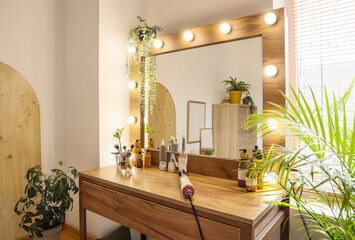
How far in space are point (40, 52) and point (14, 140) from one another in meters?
0.83

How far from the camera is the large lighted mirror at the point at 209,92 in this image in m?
1.60

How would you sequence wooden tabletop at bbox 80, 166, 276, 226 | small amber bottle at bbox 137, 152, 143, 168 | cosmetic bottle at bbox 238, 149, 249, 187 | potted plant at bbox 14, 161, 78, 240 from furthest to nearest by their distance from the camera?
small amber bottle at bbox 137, 152, 143, 168 < potted plant at bbox 14, 161, 78, 240 < cosmetic bottle at bbox 238, 149, 249, 187 < wooden tabletop at bbox 80, 166, 276, 226

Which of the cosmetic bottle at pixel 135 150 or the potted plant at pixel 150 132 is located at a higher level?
the potted plant at pixel 150 132

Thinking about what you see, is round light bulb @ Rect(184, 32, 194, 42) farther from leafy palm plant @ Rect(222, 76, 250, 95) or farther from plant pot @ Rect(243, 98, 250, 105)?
plant pot @ Rect(243, 98, 250, 105)

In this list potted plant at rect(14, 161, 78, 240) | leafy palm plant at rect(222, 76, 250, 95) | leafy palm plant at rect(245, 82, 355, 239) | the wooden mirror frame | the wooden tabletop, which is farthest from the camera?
potted plant at rect(14, 161, 78, 240)

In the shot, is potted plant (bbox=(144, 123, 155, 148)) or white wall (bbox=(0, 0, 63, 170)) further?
potted plant (bbox=(144, 123, 155, 148))

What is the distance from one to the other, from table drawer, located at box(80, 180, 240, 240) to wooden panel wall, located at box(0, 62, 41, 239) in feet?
2.26

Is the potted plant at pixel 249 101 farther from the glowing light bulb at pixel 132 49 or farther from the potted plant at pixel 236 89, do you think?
the glowing light bulb at pixel 132 49

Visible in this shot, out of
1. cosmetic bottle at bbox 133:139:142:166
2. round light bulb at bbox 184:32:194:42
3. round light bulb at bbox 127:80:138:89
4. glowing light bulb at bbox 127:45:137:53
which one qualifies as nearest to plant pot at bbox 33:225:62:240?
cosmetic bottle at bbox 133:139:142:166

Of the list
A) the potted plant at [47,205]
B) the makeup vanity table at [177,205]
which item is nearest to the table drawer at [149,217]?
the makeup vanity table at [177,205]

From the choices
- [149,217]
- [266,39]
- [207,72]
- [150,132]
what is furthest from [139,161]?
[266,39]

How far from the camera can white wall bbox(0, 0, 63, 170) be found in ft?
6.46

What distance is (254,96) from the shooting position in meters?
1.58

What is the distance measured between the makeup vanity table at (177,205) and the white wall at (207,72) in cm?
40
